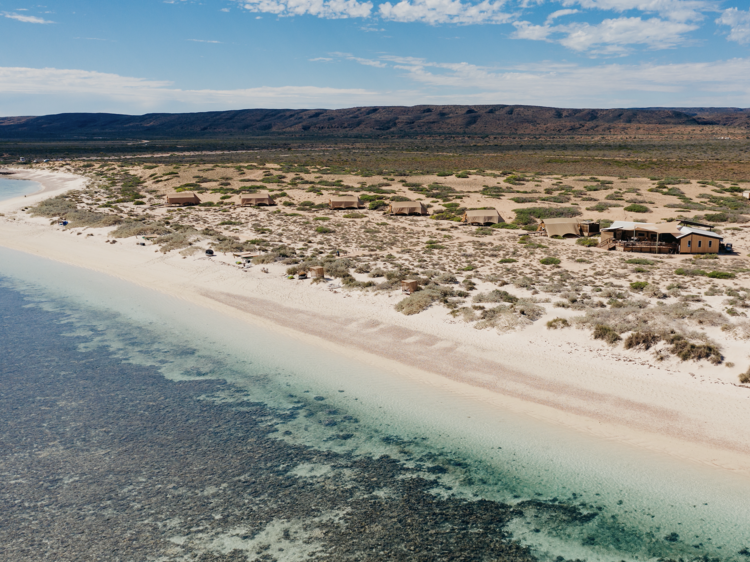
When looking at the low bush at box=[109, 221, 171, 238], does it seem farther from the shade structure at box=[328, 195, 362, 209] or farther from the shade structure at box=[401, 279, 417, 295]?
the shade structure at box=[401, 279, 417, 295]

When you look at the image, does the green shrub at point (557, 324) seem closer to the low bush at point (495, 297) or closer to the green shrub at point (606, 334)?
the green shrub at point (606, 334)

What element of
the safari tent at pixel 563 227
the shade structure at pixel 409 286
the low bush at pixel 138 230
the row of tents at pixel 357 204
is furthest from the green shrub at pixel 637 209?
the low bush at pixel 138 230

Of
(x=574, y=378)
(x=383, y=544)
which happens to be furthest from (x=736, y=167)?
(x=383, y=544)

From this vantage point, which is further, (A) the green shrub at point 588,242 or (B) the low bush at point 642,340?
(A) the green shrub at point 588,242

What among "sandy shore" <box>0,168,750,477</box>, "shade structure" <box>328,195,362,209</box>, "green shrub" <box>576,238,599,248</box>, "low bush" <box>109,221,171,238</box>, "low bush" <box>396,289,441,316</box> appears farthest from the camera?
"shade structure" <box>328,195,362,209</box>

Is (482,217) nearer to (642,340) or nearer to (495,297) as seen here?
(495,297)

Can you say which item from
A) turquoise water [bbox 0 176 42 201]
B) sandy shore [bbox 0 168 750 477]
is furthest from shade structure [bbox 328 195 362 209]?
turquoise water [bbox 0 176 42 201]

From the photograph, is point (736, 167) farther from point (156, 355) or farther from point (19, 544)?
point (19, 544)
